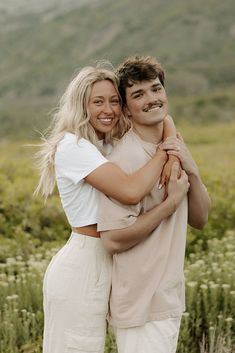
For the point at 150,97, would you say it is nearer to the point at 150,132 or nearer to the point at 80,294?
the point at 150,132

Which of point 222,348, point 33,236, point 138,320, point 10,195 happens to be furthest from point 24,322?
point 10,195

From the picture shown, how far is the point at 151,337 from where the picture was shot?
3664 millimetres

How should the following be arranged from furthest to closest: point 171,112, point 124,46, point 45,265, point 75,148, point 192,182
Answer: point 124,46 → point 171,112 → point 45,265 → point 192,182 → point 75,148

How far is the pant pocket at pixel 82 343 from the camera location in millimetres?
3811

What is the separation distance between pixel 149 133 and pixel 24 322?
1.99m

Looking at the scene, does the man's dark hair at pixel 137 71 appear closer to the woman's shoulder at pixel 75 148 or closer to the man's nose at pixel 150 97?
the man's nose at pixel 150 97

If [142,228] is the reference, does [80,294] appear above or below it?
below

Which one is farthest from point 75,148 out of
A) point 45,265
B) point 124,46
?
point 124,46

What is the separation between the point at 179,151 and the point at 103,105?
1.38ft

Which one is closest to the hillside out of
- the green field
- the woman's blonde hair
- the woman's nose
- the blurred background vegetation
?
the blurred background vegetation

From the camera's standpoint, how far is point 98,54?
483 ft

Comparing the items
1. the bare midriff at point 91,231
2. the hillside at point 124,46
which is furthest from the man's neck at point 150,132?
the hillside at point 124,46

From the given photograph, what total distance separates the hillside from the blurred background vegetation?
22 cm

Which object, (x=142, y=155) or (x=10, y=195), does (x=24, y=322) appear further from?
Answer: (x=10, y=195)
